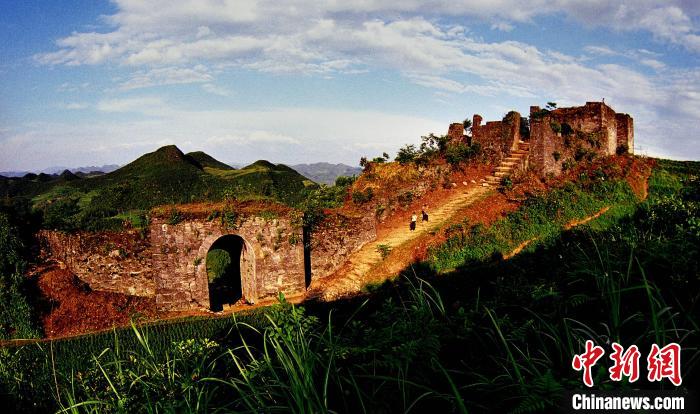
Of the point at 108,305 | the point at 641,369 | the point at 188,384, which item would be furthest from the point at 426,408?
the point at 108,305

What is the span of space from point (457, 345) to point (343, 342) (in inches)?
37.0

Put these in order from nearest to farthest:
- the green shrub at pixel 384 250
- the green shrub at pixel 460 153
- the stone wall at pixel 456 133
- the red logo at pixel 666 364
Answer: the red logo at pixel 666 364, the green shrub at pixel 384 250, the green shrub at pixel 460 153, the stone wall at pixel 456 133

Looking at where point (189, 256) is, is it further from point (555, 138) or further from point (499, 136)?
point (555, 138)

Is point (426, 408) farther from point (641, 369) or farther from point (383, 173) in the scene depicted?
point (383, 173)

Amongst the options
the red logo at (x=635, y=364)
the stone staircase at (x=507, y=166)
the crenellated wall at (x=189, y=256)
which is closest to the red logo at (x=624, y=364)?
the red logo at (x=635, y=364)

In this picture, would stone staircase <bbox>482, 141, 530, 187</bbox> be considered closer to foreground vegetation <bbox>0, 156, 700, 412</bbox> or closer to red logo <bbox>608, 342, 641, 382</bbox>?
foreground vegetation <bbox>0, 156, 700, 412</bbox>

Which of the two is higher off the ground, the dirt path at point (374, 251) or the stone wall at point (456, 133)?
the stone wall at point (456, 133)

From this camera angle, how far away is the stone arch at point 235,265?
15484 millimetres

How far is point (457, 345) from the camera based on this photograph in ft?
11.3

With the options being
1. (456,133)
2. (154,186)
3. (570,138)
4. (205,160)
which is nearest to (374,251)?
(456,133)

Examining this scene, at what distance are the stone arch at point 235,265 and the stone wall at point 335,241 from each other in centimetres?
249

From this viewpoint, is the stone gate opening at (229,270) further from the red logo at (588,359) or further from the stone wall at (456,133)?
the red logo at (588,359)

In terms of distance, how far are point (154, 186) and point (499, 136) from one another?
26832 mm

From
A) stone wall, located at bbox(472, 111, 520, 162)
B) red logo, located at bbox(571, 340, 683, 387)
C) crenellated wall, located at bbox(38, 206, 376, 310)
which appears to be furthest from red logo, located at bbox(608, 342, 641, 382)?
stone wall, located at bbox(472, 111, 520, 162)
